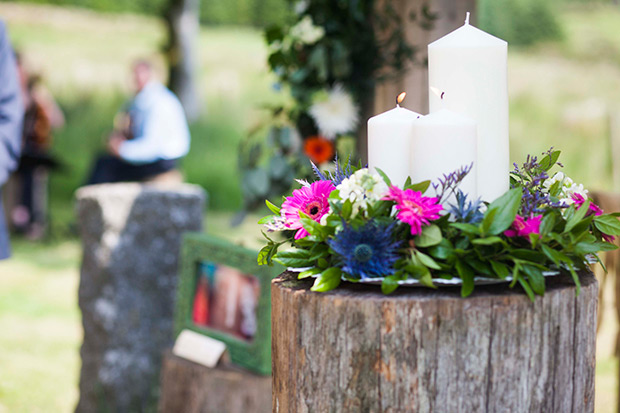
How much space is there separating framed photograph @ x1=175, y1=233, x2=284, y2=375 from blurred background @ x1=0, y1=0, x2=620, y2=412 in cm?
48

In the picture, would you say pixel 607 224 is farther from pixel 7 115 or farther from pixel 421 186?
pixel 7 115

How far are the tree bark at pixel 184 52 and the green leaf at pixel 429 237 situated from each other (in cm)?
838

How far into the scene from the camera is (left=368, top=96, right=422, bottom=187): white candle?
1166 mm

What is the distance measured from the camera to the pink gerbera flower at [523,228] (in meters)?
1.07

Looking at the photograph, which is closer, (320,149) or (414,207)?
(414,207)

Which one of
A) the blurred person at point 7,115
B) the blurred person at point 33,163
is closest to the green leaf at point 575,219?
the blurred person at point 7,115

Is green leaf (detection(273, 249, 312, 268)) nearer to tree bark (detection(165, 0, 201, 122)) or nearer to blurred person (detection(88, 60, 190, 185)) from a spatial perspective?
blurred person (detection(88, 60, 190, 185))

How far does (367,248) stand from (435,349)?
18 cm

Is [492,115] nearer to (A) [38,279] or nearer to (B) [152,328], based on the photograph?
(B) [152,328]

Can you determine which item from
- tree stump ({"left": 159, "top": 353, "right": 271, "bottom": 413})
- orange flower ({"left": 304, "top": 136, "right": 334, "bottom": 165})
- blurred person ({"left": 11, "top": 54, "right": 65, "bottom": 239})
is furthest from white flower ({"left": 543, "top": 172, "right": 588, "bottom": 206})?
blurred person ({"left": 11, "top": 54, "right": 65, "bottom": 239})

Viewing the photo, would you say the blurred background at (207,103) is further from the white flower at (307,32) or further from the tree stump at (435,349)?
the tree stump at (435,349)

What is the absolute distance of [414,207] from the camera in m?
1.06

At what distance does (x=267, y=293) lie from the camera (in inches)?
90.4

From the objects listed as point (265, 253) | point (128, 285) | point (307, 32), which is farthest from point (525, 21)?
point (265, 253)
